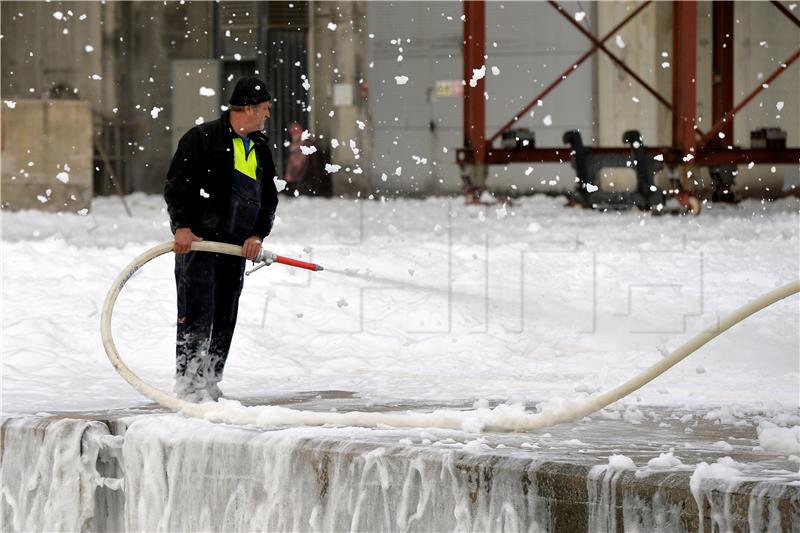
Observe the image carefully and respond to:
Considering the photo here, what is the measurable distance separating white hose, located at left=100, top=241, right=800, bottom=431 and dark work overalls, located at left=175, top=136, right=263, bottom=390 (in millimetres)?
142

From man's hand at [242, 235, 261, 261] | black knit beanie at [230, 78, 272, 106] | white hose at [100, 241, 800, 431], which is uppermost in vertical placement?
black knit beanie at [230, 78, 272, 106]

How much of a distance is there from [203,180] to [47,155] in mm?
10781

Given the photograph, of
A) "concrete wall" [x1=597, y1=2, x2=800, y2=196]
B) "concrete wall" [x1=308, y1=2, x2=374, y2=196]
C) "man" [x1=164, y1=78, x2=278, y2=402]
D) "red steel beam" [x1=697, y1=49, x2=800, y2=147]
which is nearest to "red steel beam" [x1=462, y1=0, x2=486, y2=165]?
"red steel beam" [x1=697, y1=49, x2=800, y2=147]

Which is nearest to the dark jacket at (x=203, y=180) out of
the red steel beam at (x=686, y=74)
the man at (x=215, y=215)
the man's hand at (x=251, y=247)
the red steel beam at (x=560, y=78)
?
the man at (x=215, y=215)

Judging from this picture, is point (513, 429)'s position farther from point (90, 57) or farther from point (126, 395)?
point (90, 57)

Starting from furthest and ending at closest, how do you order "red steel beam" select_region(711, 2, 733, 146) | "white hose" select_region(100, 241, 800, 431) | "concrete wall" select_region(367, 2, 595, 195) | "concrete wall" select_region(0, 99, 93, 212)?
"concrete wall" select_region(367, 2, 595, 195) → "red steel beam" select_region(711, 2, 733, 146) → "concrete wall" select_region(0, 99, 93, 212) → "white hose" select_region(100, 241, 800, 431)

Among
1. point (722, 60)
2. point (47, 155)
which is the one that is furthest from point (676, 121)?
point (47, 155)

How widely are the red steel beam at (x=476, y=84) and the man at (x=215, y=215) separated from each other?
9.05 m

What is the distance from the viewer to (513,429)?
4910mm

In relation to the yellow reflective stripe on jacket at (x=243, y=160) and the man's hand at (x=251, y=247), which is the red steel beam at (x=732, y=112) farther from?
the man's hand at (x=251, y=247)

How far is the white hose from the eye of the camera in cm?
467

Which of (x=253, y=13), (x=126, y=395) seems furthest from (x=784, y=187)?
(x=126, y=395)

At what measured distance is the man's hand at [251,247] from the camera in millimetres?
5676

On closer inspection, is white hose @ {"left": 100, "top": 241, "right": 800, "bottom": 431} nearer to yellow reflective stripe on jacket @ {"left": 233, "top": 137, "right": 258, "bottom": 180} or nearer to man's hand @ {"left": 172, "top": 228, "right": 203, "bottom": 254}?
man's hand @ {"left": 172, "top": 228, "right": 203, "bottom": 254}
